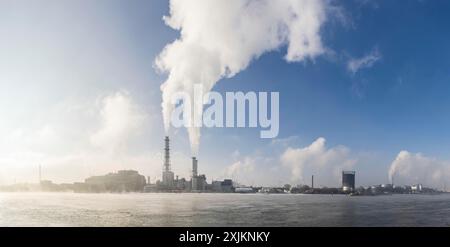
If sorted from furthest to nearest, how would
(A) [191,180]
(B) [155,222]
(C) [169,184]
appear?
1. (A) [191,180]
2. (C) [169,184]
3. (B) [155,222]
